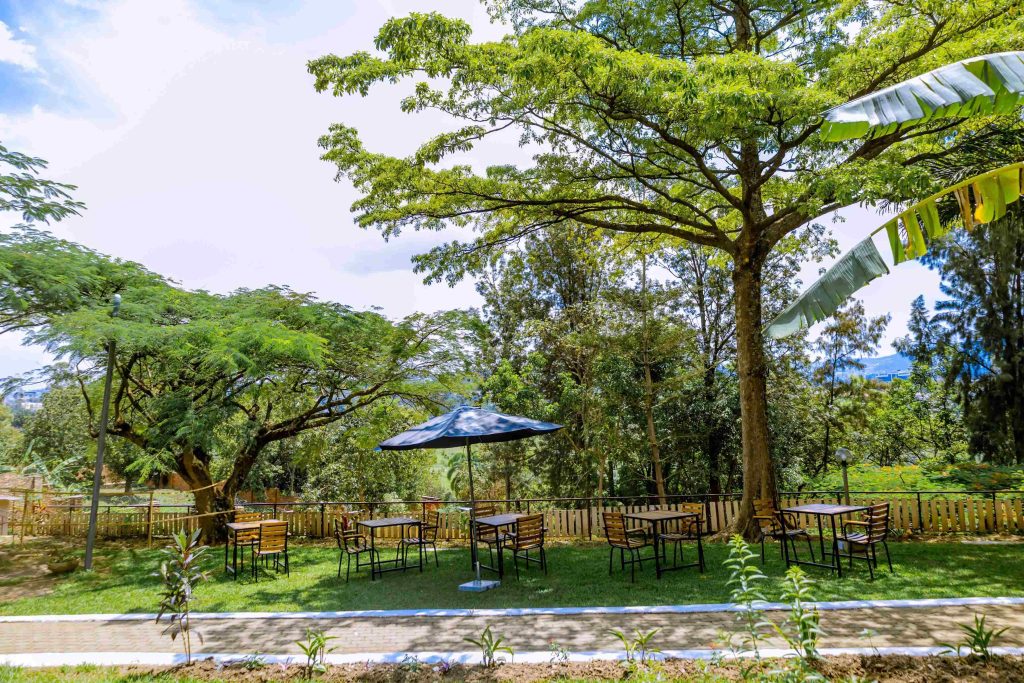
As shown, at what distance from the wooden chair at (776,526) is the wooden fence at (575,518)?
1576 millimetres

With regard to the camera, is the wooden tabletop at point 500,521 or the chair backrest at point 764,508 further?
the chair backrest at point 764,508

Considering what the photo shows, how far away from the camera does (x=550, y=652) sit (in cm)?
530

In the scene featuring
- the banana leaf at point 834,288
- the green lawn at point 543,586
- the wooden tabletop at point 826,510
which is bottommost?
the green lawn at point 543,586

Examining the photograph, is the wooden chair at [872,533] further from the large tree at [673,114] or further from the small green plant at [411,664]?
the small green plant at [411,664]

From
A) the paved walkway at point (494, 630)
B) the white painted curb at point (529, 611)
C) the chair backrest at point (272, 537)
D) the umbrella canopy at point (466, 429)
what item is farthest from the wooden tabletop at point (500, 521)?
the chair backrest at point (272, 537)

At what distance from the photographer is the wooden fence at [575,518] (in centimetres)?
1165

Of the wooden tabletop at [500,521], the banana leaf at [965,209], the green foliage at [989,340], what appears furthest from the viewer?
the green foliage at [989,340]

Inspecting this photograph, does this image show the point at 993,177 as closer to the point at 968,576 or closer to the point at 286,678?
the point at 968,576

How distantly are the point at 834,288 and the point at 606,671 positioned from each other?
3542mm

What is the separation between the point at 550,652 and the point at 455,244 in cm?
926

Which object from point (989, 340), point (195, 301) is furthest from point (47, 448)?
point (989, 340)

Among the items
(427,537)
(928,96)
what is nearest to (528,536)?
(427,537)

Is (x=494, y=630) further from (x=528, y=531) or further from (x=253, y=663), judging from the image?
(x=528, y=531)

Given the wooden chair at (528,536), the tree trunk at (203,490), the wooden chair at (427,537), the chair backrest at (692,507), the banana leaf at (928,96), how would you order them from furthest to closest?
1. the tree trunk at (203,490)
2. the chair backrest at (692,507)
3. the wooden chair at (427,537)
4. the wooden chair at (528,536)
5. the banana leaf at (928,96)
